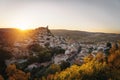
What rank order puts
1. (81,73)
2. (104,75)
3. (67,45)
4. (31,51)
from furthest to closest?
(67,45), (31,51), (81,73), (104,75)

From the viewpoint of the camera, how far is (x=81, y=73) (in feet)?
474

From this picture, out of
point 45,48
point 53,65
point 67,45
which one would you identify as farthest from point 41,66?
point 67,45

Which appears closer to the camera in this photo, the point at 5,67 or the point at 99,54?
the point at 5,67

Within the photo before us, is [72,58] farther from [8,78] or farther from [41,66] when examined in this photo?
[8,78]

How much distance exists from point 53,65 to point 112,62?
35636 mm

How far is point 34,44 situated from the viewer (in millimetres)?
187625

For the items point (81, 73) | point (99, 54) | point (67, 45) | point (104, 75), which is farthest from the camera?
point (67, 45)

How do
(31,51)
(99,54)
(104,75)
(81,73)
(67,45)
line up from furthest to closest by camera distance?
1. (67,45)
2. (31,51)
3. (99,54)
4. (81,73)
5. (104,75)

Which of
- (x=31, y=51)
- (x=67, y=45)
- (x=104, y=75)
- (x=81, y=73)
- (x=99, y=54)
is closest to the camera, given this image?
(x=104, y=75)

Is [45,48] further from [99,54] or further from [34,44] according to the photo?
[99,54]

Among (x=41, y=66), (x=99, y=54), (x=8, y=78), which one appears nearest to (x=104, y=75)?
(x=99, y=54)

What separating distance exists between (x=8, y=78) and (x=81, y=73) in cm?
4065

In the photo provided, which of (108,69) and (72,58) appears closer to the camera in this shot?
(108,69)

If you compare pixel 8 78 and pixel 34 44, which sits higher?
pixel 34 44
